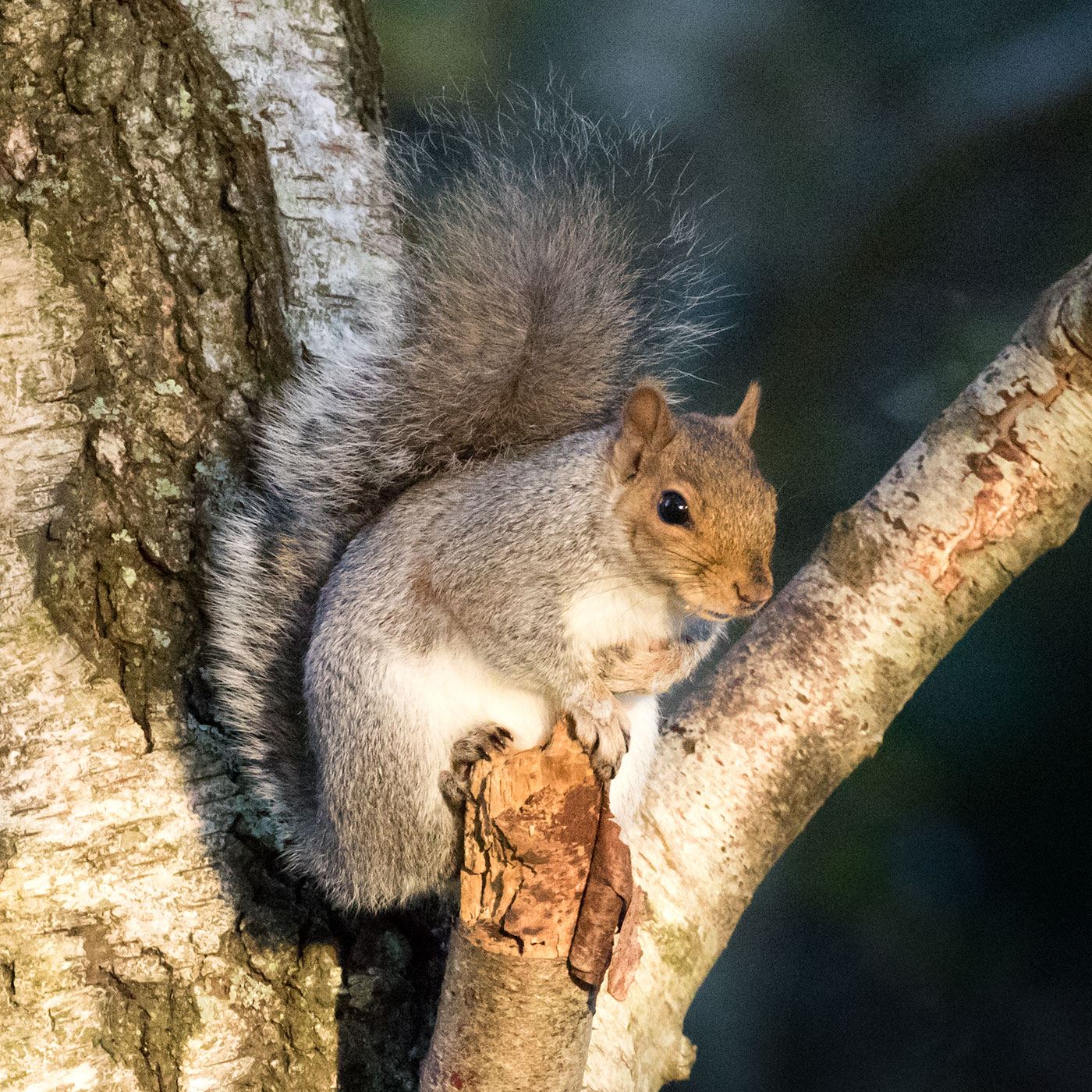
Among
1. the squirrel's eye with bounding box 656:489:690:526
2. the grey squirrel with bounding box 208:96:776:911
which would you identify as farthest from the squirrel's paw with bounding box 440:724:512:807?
the squirrel's eye with bounding box 656:489:690:526

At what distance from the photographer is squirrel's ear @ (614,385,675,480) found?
0.97 meters

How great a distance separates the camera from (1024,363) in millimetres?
1164

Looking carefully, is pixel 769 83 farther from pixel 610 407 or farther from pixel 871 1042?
pixel 871 1042

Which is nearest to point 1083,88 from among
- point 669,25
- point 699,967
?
point 669,25

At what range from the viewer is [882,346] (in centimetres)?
164

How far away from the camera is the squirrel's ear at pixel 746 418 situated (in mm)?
1114

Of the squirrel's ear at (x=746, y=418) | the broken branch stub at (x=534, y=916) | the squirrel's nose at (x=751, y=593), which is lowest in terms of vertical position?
the broken branch stub at (x=534, y=916)

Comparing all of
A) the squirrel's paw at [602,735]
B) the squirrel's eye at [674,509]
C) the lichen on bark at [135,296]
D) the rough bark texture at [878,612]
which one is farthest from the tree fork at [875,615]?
the lichen on bark at [135,296]

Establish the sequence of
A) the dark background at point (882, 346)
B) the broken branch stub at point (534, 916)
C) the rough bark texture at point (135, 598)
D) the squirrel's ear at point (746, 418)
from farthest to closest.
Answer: the dark background at point (882, 346)
the squirrel's ear at point (746, 418)
the rough bark texture at point (135, 598)
the broken branch stub at point (534, 916)

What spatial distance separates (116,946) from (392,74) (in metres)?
1.43

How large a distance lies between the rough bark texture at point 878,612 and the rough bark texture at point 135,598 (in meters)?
0.37

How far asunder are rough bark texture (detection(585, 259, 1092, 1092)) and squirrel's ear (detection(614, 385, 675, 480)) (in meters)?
0.31

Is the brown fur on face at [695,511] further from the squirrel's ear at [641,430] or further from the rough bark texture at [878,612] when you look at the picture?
the rough bark texture at [878,612]

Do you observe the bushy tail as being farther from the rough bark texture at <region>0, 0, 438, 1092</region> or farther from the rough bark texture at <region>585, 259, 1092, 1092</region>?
the rough bark texture at <region>585, 259, 1092, 1092</region>
